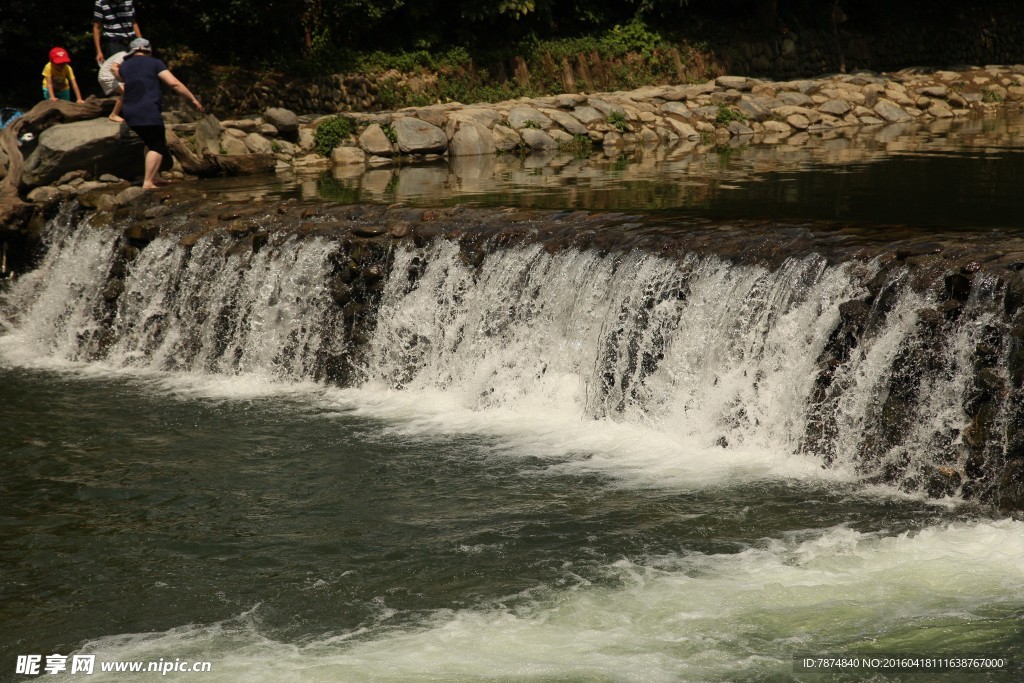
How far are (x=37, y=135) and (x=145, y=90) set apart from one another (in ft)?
10.4

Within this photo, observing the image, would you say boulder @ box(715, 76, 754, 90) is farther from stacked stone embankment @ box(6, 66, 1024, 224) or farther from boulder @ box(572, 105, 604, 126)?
boulder @ box(572, 105, 604, 126)

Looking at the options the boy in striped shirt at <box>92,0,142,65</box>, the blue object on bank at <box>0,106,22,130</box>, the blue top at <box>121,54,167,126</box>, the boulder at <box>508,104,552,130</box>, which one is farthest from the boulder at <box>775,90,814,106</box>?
the blue object on bank at <box>0,106,22,130</box>

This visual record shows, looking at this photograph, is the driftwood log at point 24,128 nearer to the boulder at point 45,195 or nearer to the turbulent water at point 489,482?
→ the boulder at point 45,195

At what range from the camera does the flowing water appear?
6254 mm

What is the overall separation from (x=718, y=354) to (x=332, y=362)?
4.27m

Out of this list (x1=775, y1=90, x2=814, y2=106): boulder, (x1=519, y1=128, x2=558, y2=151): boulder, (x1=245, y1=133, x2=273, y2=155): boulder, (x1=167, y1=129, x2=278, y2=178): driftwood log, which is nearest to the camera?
(x1=167, y1=129, x2=278, y2=178): driftwood log

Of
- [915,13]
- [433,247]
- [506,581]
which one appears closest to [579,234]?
[433,247]

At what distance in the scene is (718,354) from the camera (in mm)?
9633

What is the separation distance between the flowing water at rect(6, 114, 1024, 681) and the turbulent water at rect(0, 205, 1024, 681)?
0.08ft

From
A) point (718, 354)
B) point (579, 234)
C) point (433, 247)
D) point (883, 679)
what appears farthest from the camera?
point (433, 247)

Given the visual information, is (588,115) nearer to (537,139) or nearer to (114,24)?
(537,139)

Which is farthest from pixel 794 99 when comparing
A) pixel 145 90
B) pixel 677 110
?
pixel 145 90

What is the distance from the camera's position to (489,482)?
8648 millimetres

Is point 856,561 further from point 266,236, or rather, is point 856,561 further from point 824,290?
point 266,236
